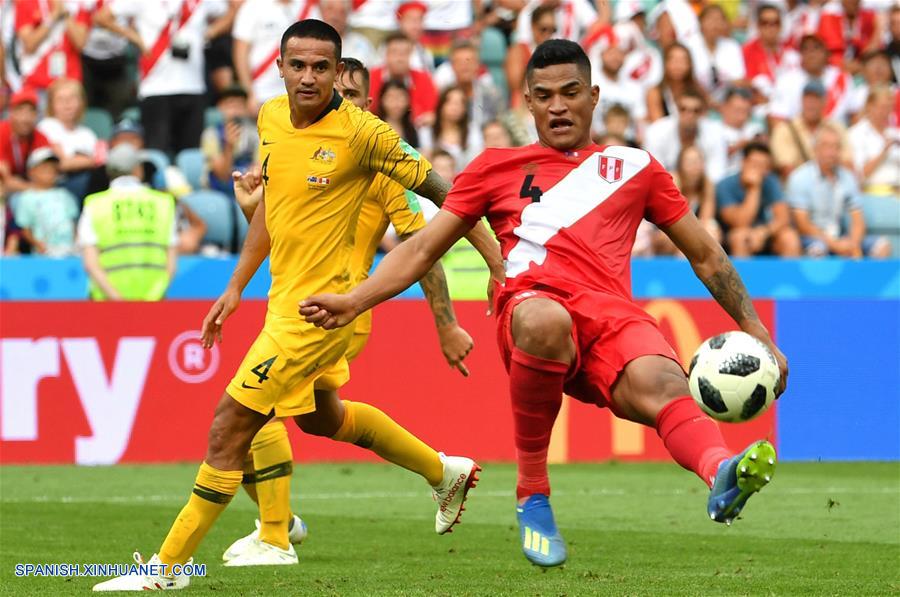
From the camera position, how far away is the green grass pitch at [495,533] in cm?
739

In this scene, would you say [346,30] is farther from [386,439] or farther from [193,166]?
[386,439]

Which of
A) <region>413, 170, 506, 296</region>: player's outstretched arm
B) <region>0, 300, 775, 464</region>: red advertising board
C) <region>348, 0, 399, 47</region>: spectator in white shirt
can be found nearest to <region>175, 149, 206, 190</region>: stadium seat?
<region>348, 0, 399, 47</region>: spectator in white shirt

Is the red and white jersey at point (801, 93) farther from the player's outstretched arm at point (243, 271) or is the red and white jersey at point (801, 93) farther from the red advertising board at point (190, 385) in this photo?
the player's outstretched arm at point (243, 271)

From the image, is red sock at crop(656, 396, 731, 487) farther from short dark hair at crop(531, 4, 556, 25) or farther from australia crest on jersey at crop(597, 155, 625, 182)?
short dark hair at crop(531, 4, 556, 25)

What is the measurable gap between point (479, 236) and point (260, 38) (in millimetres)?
9677

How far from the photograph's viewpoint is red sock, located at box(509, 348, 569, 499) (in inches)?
256

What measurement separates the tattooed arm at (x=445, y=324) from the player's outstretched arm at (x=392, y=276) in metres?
1.44

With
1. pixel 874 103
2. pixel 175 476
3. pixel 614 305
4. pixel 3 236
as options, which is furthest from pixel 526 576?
pixel 874 103

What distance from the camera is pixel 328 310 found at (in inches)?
244

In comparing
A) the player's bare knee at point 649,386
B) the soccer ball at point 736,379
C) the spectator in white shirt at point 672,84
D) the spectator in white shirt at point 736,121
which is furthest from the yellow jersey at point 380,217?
the spectator in white shirt at point 736,121

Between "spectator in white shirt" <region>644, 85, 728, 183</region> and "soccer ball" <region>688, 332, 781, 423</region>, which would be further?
"spectator in white shirt" <region>644, 85, 728, 183</region>

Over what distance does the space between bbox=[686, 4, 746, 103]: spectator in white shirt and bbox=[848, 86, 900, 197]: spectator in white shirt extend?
1456mm

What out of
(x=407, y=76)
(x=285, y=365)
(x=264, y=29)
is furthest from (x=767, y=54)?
(x=285, y=365)

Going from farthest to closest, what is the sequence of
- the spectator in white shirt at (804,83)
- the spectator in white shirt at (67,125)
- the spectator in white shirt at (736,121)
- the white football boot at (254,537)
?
1. the spectator in white shirt at (804,83)
2. the spectator in white shirt at (736,121)
3. the spectator in white shirt at (67,125)
4. the white football boot at (254,537)
